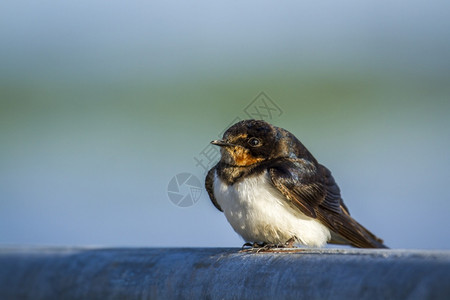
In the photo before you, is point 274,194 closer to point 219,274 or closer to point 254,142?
point 254,142

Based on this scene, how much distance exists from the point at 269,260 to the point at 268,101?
6.61 feet

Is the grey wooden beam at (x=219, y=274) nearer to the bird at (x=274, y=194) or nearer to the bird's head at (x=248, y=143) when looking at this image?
the bird at (x=274, y=194)

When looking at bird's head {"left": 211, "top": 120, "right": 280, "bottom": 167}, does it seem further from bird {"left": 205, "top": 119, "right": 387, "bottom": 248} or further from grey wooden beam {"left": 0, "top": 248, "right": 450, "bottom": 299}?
grey wooden beam {"left": 0, "top": 248, "right": 450, "bottom": 299}

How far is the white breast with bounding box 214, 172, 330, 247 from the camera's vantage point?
2934 millimetres

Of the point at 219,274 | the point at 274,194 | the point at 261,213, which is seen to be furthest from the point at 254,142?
the point at 219,274

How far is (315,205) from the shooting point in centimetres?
315

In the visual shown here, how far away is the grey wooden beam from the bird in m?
0.73

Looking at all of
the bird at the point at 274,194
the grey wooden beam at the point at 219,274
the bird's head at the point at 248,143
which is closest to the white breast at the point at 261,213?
the bird at the point at 274,194

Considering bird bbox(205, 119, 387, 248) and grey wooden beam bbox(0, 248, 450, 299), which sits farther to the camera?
bird bbox(205, 119, 387, 248)

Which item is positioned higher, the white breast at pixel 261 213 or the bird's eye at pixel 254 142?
the bird's eye at pixel 254 142

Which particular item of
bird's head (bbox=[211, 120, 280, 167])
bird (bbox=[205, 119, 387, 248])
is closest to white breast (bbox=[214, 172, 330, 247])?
bird (bbox=[205, 119, 387, 248])

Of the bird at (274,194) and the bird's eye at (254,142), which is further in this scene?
the bird's eye at (254,142)

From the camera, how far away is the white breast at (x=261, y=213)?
2934 millimetres

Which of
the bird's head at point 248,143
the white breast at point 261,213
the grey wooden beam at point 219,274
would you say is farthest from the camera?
the bird's head at point 248,143
